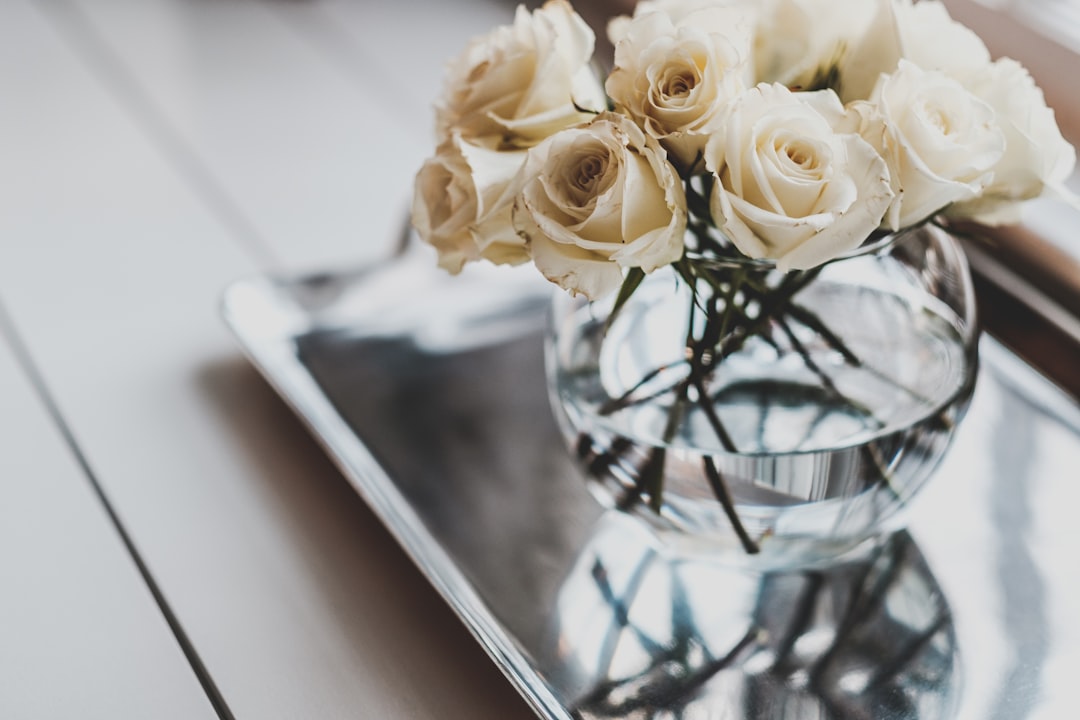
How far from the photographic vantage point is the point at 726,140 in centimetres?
37

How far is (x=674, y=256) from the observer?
0.38 meters

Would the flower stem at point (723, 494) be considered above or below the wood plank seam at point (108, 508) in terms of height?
below

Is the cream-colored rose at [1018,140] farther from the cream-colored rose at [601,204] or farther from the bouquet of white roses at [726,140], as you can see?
the cream-colored rose at [601,204]

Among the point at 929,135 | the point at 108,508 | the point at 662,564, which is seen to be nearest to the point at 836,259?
the point at 929,135

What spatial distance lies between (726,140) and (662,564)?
201mm

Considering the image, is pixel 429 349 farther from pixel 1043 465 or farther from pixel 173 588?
pixel 1043 465

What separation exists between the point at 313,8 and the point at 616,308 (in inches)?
32.7

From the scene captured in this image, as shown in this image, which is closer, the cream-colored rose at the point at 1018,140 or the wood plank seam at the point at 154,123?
the cream-colored rose at the point at 1018,140

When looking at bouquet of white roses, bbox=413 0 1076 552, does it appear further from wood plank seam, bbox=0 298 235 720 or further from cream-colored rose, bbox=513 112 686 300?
wood plank seam, bbox=0 298 235 720

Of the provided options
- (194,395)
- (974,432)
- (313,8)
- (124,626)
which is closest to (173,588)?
(124,626)

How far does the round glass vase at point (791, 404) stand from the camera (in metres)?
0.44

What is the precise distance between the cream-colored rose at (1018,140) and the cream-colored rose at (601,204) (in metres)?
0.12

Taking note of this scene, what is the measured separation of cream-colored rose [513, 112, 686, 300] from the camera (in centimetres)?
36

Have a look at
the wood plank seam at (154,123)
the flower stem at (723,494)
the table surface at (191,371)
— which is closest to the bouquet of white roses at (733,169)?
the flower stem at (723,494)
